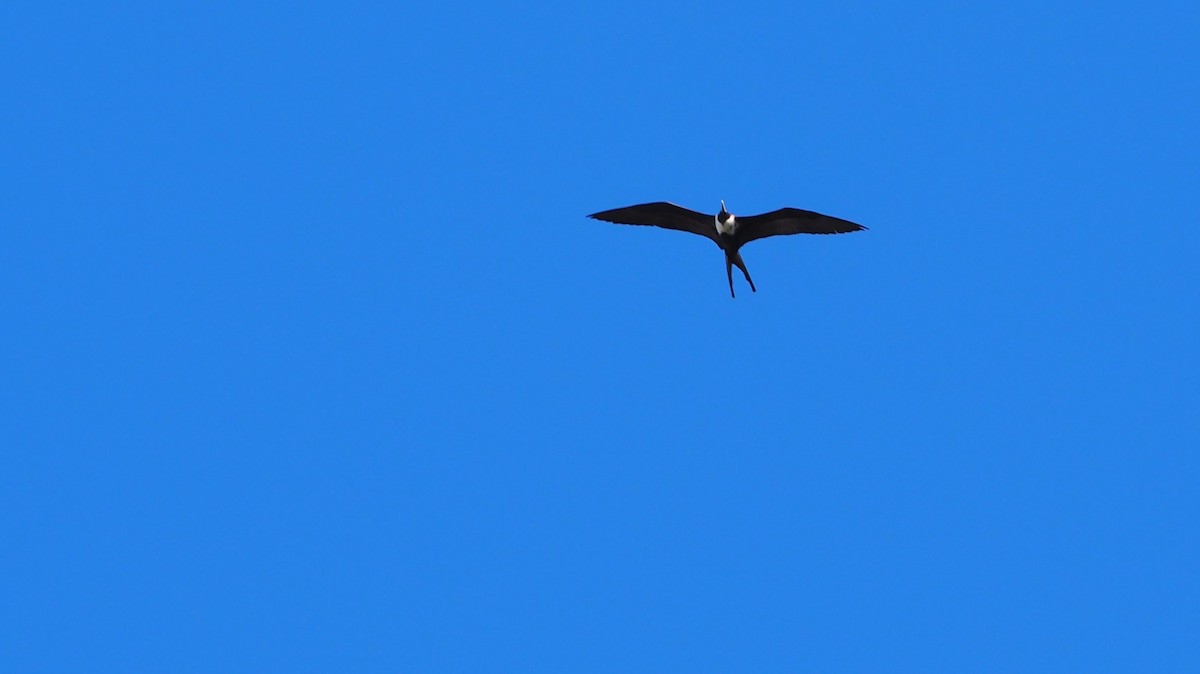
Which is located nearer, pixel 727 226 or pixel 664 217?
pixel 727 226

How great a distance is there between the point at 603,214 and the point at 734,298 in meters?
3.10

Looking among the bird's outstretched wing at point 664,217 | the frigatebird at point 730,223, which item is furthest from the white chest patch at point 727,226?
the bird's outstretched wing at point 664,217

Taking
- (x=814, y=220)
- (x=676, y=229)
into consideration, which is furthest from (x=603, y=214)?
(x=814, y=220)

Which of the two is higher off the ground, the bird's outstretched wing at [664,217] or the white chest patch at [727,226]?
the bird's outstretched wing at [664,217]

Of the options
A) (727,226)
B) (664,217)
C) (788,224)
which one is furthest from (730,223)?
(664,217)

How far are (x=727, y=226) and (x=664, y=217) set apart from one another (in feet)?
4.47

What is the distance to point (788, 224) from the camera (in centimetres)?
2539

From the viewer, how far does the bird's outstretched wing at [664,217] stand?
25.7m

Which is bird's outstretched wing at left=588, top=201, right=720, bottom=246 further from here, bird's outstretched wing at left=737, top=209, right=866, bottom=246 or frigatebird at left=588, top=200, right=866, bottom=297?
bird's outstretched wing at left=737, top=209, right=866, bottom=246

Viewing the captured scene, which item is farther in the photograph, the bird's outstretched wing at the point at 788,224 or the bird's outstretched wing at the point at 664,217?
the bird's outstretched wing at the point at 664,217

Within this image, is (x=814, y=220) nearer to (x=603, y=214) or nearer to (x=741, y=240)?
(x=741, y=240)

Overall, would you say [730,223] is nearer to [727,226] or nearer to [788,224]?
[727,226]

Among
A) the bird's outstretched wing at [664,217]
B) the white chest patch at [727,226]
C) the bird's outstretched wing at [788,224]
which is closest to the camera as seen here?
the bird's outstretched wing at [788,224]

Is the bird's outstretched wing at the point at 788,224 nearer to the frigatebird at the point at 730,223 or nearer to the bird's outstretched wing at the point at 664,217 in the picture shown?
the frigatebird at the point at 730,223
